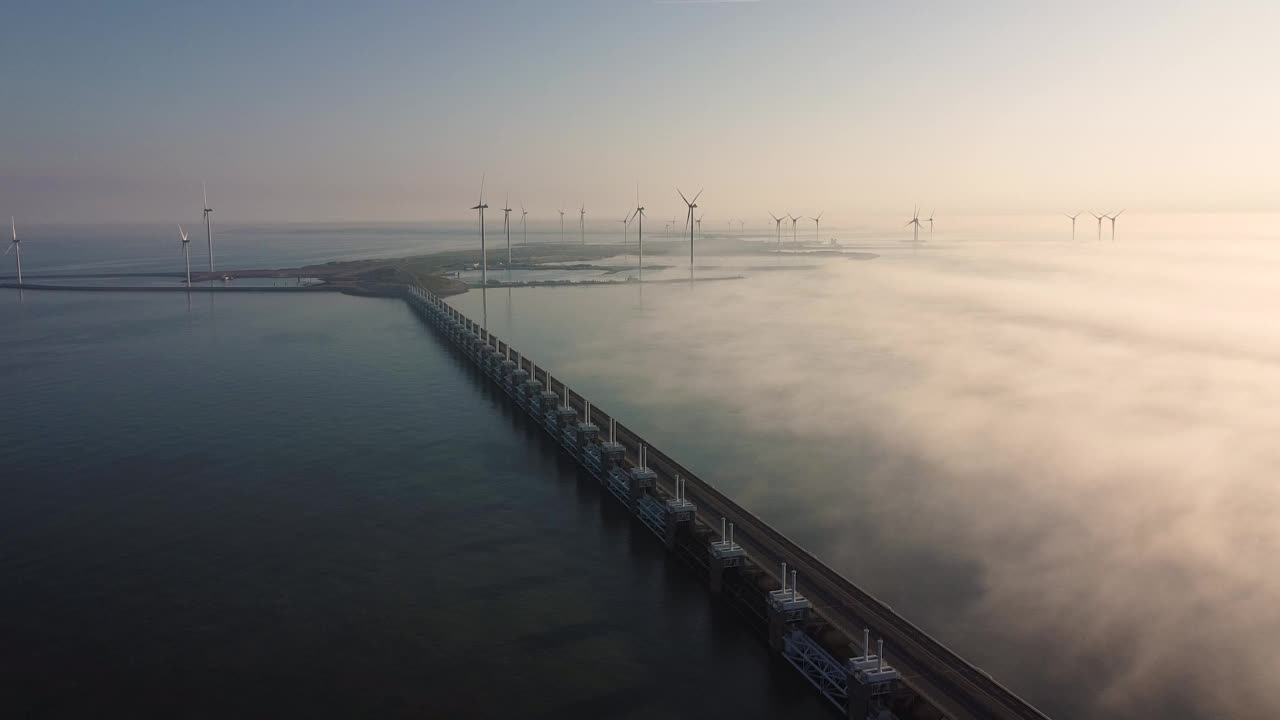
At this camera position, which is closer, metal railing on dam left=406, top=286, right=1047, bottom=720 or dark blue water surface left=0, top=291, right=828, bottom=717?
metal railing on dam left=406, top=286, right=1047, bottom=720

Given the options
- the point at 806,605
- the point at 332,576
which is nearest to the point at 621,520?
the point at 332,576

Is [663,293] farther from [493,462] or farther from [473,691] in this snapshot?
[473,691]

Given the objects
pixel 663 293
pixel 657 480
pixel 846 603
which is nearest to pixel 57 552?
pixel 657 480

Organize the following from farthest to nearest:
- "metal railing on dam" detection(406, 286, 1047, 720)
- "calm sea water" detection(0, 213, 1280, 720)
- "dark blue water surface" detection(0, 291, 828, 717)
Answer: "calm sea water" detection(0, 213, 1280, 720), "dark blue water surface" detection(0, 291, 828, 717), "metal railing on dam" detection(406, 286, 1047, 720)

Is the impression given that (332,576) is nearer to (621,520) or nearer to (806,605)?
(621,520)

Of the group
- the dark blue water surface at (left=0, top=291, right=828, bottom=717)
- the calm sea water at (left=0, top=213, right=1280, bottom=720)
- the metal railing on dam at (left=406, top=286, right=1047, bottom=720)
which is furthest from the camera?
the calm sea water at (left=0, top=213, right=1280, bottom=720)
